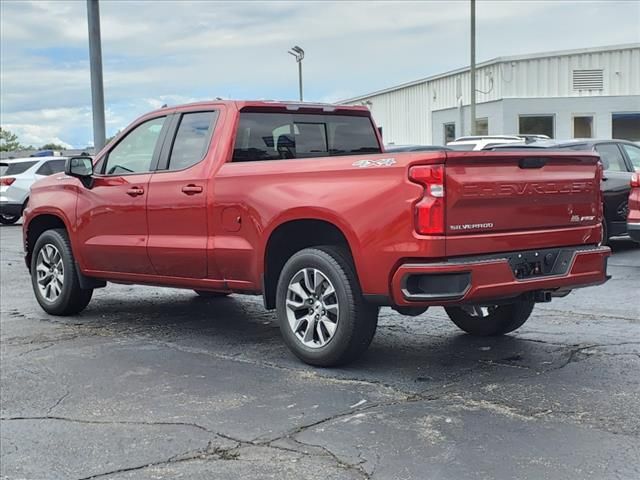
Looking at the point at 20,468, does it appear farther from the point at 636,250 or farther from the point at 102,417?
the point at 636,250

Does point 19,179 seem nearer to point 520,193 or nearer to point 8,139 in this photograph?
point 520,193

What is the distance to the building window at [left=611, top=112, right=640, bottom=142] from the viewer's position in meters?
32.5

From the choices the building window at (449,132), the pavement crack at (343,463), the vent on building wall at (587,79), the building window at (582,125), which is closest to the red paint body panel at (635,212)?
the pavement crack at (343,463)

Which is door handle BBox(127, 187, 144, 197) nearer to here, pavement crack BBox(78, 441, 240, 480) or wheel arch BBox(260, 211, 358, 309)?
wheel arch BBox(260, 211, 358, 309)

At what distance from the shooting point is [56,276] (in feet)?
27.7

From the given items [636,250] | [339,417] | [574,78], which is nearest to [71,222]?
[339,417]

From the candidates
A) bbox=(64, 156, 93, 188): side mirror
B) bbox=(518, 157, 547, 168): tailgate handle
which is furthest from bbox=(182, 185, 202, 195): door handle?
bbox=(518, 157, 547, 168): tailgate handle

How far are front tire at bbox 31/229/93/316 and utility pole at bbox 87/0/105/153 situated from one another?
7.64 metres

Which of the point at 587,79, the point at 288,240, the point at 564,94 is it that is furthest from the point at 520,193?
the point at 587,79

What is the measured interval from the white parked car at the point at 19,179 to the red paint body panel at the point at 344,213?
49.4 ft

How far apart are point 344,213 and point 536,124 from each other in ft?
93.9

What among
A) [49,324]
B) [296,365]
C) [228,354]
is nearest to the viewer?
[296,365]

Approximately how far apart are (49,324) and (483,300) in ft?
14.7

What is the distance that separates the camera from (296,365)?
614 cm
